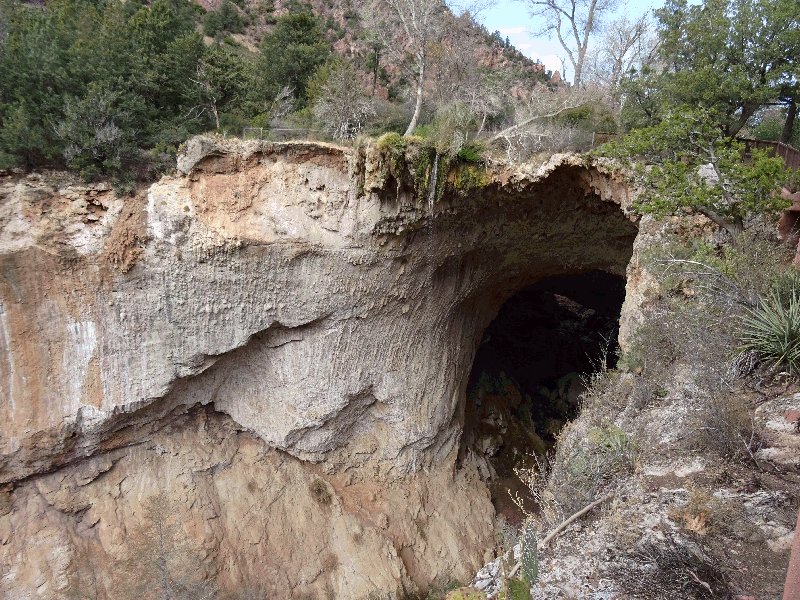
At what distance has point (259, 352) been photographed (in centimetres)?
849

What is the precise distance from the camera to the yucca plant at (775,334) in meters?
3.74

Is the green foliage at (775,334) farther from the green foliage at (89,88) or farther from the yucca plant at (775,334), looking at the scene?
the green foliage at (89,88)

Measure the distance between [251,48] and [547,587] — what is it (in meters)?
23.3

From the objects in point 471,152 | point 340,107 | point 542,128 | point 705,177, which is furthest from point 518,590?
point 542,128

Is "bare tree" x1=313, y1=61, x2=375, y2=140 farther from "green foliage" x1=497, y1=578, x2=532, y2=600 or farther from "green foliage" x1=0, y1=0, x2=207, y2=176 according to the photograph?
"green foliage" x1=497, y1=578, x2=532, y2=600

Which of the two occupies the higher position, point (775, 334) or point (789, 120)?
point (789, 120)

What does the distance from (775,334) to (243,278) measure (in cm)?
646

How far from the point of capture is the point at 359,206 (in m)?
7.24

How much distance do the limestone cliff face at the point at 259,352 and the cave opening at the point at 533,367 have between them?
93.0 inches

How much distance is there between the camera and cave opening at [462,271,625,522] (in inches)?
480

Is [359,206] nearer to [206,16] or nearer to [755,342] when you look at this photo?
[755,342]

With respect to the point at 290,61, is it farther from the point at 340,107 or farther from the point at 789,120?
the point at 789,120

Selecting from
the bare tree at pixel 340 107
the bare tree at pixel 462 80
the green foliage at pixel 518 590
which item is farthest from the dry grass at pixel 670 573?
the bare tree at pixel 462 80

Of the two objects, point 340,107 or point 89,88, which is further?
point 340,107
